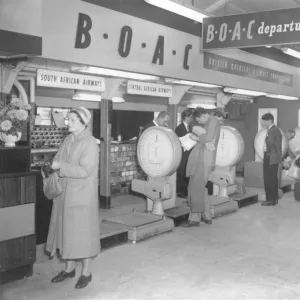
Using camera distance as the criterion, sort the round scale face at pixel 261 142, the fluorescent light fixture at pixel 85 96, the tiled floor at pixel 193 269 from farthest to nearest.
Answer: the round scale face at pixel 261 142, the fluorescent light fixture at pixel 85 96, the tiled floor at pixel 193 269

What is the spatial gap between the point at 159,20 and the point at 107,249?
3509 mm

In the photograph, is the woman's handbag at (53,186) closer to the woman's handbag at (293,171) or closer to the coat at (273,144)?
the coat at (273,144)

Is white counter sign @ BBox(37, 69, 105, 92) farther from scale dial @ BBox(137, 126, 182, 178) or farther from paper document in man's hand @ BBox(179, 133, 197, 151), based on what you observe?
paper document in man's hand @ BBox(179, 133, 197, 151)

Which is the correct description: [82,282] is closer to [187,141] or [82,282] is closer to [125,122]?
[187,141]

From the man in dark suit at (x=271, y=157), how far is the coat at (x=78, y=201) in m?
4.95

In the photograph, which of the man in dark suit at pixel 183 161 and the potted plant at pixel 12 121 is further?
the man in dark suit at pixel 183 161

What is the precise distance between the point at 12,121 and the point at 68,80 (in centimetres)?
236

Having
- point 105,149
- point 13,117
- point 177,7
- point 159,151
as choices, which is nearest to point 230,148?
point 105,149

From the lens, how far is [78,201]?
13.3 ft

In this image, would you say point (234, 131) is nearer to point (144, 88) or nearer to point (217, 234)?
point (144, 88)

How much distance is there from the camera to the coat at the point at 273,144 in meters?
8.29

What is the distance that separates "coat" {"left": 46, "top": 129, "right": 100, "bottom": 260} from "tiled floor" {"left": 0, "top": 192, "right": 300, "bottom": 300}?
0.41m

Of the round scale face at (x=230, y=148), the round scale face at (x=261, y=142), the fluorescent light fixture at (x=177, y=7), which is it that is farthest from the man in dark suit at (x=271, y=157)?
the fluorescent light fixture at (x=177, y=7)

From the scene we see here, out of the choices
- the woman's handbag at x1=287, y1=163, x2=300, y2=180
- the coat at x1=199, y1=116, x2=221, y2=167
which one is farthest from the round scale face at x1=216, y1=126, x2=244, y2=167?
the coat at x1=199, y1=116, x2=221, y2=167
